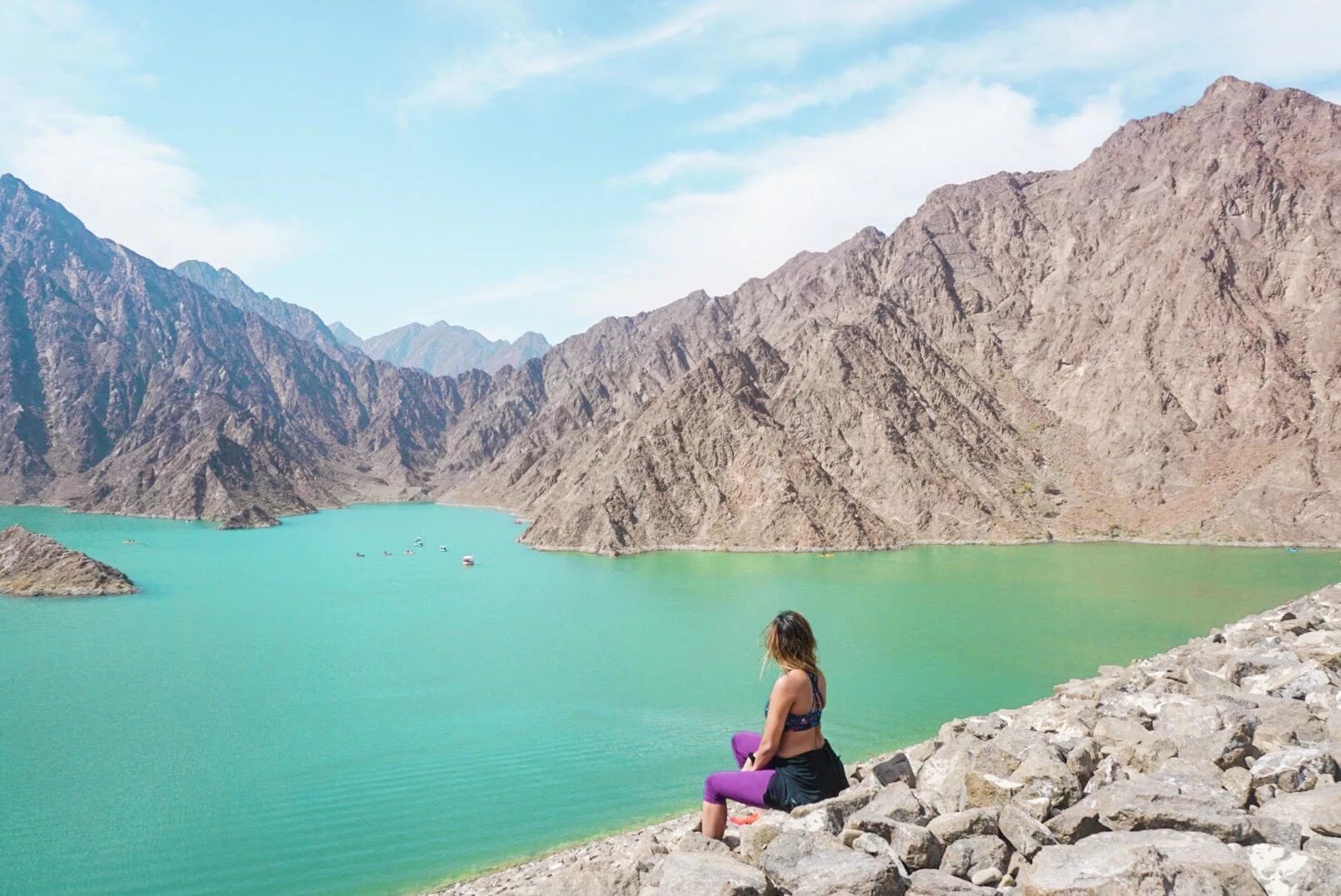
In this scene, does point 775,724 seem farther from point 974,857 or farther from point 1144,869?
point 1144,869

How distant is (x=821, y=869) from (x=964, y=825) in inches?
64.6

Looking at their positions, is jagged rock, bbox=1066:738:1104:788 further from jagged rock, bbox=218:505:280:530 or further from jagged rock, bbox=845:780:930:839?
jagged rock, bbox=218:505:280:530

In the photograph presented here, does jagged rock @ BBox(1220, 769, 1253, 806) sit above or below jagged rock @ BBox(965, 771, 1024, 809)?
above

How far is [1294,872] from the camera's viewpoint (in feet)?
19.5

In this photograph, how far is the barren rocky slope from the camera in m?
99.4

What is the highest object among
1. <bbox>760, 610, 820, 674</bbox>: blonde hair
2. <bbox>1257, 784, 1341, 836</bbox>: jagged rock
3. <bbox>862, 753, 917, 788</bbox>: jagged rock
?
<bbox>760, 610, 820, 674</bbox>: blonde hair

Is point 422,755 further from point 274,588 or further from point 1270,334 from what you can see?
point 1270,334

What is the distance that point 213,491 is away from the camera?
161 m

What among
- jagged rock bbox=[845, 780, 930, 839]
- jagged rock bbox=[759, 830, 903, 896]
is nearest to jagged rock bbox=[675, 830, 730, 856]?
jagged rock bbox=[759, 830, 903, 896]

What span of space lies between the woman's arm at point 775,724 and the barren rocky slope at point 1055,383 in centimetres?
8682

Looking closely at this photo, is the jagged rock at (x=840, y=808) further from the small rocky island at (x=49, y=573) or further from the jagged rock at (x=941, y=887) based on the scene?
the small rocky island at (x=49, y=573)

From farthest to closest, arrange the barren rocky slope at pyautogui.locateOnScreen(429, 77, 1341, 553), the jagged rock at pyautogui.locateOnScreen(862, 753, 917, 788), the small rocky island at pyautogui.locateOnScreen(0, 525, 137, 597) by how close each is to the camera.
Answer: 1. the barren rocky slope at pyautogui.locateOnScreen(429, 77, 1341, 553)
2. the small rocky island at pyautogui.locateOnScreen(0, 525, 137, 597)
3. the jagged rock at pyautogui.locateOnScreen(862, 753, 917, 788)

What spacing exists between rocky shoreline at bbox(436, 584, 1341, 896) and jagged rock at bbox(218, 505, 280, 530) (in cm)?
15191

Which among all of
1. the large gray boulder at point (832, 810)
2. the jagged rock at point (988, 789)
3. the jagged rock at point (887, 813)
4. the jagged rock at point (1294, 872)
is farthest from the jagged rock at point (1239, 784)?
the large gray boulder at point (832, 810)
